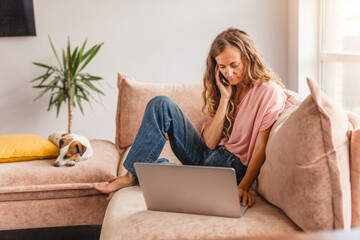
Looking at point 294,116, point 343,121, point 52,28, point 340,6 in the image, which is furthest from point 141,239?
point 52,28

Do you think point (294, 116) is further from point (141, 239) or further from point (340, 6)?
point (340, 6)

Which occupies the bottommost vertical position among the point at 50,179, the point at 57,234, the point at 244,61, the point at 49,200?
the point at 57,234

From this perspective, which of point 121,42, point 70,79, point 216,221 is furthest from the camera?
point 121,42

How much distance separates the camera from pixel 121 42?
11.9ft

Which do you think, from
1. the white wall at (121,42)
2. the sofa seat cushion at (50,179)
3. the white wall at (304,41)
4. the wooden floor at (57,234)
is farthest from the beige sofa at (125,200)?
the white wall at (304,41)

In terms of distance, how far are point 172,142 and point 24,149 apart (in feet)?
3.27

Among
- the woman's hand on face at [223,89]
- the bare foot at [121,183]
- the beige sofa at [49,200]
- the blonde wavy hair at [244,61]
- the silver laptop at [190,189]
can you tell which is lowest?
the beige sofa at [49,200]

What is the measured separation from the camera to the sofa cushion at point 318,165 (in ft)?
4.35

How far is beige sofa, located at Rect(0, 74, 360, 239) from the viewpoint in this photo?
1.39 meters

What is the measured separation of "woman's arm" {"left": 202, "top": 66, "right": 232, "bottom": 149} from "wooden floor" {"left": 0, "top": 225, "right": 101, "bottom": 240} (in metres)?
0.95

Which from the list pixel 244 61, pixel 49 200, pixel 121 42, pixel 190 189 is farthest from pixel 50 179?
pixel 121 42

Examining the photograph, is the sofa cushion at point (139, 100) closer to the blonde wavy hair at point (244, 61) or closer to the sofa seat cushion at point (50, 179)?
the sofa seat cushion at point (50, 179)

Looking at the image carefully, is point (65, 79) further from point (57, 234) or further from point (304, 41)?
point (304, 41)

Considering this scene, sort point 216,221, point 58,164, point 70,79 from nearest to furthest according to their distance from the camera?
point 216,221 → point 58,164 → point 70,79
